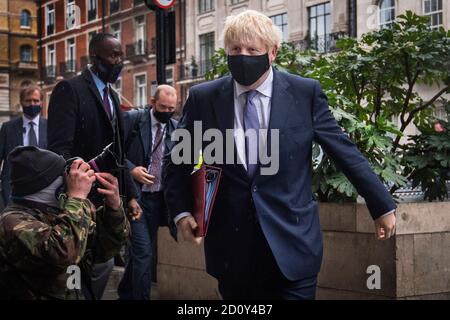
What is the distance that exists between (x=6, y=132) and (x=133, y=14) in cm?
2944

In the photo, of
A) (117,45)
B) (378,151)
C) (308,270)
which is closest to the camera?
(308,270)

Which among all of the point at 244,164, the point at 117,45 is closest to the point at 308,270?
the point at 244,164

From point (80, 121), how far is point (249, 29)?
1.87 meters

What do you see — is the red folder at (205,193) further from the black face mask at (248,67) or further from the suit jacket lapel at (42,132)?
the suit jacket lapel at (42,132)

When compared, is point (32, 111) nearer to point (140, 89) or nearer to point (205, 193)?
point (205, 193)

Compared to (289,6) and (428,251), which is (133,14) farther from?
(428,251)

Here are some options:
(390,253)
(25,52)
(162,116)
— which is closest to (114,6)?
(25,52)

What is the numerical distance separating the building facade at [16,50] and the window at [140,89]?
7384mm

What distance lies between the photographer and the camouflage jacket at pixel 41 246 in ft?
11.3

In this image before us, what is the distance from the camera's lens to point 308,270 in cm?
388

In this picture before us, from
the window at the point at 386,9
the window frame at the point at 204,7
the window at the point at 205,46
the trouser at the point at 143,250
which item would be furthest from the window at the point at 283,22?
the trouser at the point at 143,250

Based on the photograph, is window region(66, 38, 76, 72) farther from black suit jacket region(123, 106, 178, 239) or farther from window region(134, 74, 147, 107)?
black suit jacket region(123, 106, 178, 239)

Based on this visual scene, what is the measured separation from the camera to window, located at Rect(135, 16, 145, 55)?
40.9m

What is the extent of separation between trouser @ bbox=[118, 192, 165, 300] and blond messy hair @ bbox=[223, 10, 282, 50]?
3032mm
